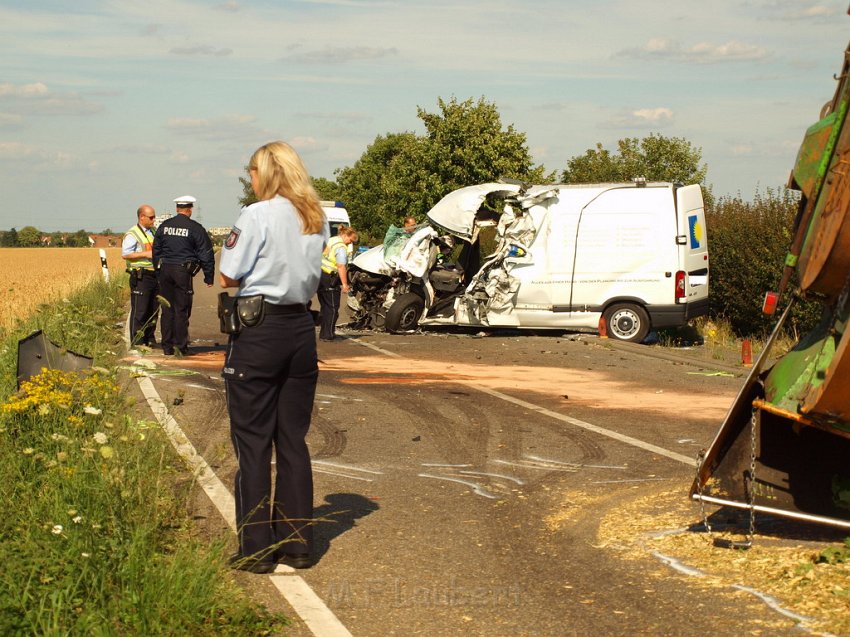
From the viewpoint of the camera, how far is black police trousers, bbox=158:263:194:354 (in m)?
16.1

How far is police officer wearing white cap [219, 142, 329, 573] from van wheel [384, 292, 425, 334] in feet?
47.6

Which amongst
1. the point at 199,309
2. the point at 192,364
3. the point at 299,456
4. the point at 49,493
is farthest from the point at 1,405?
the point at 199,309

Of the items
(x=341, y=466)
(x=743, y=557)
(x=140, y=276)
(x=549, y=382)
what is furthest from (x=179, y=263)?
(x=743, y=557)

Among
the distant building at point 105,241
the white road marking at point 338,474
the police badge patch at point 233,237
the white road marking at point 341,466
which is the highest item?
the distant building at point 105,241

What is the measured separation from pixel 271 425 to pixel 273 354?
0.37 metres

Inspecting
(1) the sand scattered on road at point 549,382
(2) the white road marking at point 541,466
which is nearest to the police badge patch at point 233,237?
(2) the white road marking at point 541,466

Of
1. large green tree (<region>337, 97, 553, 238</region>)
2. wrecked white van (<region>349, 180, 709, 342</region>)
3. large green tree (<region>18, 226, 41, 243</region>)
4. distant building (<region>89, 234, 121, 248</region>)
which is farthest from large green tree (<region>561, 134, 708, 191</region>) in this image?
large green tree (<region>18, 226, 41, 243</region>)

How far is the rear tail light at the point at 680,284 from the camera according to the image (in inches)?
739

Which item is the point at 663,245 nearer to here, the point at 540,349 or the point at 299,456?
the point at 540,349

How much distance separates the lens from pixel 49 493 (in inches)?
238

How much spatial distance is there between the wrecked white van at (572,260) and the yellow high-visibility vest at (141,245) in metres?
4.96

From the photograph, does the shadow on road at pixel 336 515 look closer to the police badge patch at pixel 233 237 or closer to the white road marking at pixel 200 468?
the white road marking at pixel 200 468

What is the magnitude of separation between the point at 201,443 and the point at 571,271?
1107 centimetres

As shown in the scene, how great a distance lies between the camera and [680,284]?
18.8 metres
